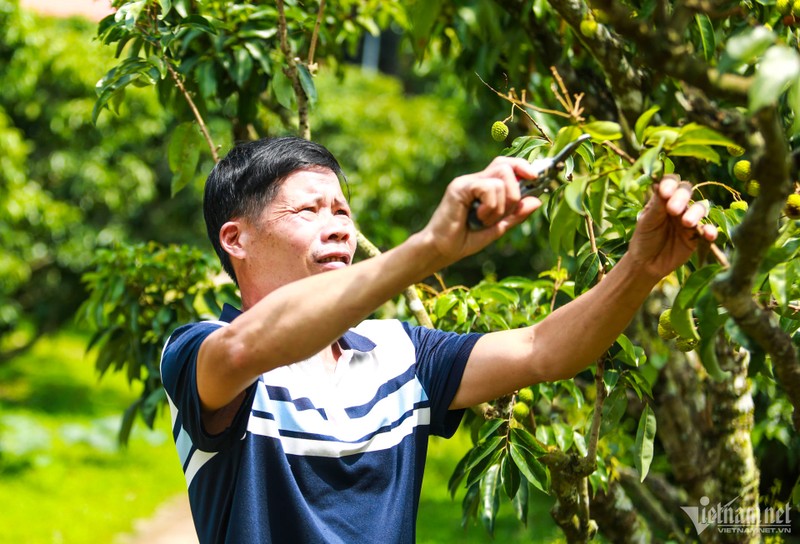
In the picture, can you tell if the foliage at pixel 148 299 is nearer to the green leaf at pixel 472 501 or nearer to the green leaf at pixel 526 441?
the green leaf at pixel 472 501

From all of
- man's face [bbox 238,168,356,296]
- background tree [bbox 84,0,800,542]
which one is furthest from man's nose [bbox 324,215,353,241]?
background tree [bbox 84,0,800,542]

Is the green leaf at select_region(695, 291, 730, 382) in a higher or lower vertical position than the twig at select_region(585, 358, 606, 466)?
higher

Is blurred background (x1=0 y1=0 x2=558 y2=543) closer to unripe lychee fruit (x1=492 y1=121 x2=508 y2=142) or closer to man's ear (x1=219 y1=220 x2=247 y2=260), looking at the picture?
unripe lychee fruit (x1=492 y1=121 x2=508 y2=142)

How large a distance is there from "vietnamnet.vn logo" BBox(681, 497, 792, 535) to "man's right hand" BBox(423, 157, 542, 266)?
1738 mm

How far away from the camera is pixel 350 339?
7.33ft

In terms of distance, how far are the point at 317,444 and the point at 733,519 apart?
156 centimetres

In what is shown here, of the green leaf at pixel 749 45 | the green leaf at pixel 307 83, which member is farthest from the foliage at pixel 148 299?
the green leaf at pixel 749 45

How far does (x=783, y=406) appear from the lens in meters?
3.69

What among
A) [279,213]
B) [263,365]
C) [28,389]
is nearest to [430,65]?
[28,389]

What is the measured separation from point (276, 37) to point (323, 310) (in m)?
1.92

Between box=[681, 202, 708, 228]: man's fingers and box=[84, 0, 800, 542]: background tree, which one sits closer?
box=[84, 0, 800, 542]: background tree

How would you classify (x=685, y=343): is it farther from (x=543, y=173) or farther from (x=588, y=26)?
(x=588, y=26)

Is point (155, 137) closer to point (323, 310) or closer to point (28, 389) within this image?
point (28, 389)

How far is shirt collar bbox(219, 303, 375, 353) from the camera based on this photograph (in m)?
2.20
